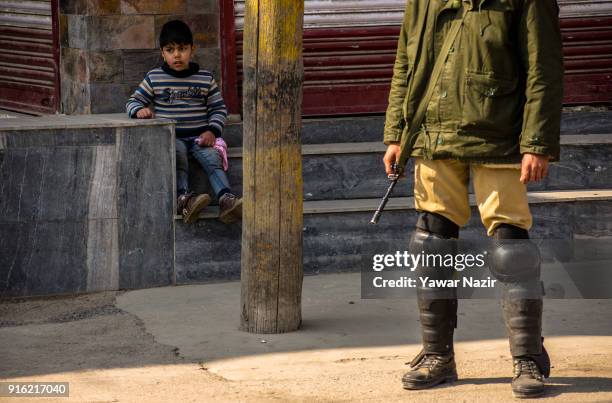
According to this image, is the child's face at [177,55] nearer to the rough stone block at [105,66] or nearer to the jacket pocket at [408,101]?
the rough stone block at [105,66]

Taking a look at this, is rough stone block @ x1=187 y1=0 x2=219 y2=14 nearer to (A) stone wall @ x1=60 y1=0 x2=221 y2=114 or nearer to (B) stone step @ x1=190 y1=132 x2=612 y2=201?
(A) stone wall @ x1=60 y1=0 x2=221 y2=114

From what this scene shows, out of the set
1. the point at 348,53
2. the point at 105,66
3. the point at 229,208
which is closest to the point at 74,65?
the point at 105,66

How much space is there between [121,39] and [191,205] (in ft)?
4.91

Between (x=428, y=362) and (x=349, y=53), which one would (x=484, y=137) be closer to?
(x=428, y=362)

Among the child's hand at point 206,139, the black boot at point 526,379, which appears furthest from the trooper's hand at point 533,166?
the child's hand at point 206,139

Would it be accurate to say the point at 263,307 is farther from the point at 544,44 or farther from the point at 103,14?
the point at 103,14

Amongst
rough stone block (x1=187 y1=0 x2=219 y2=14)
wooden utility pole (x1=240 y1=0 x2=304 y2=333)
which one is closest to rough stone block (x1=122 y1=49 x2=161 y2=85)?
rough stone block (x1=187 y1=0 x2=219 y2=14)

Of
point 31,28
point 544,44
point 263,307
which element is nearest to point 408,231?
point 263,307

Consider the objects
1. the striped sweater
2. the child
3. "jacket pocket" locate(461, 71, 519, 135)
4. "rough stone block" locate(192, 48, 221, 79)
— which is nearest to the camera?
"jacket pocket" locate(461, 71, 519, 135)

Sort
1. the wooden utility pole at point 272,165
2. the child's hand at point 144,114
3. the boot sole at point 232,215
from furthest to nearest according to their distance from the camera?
the child's hand at point 144,114 < the boot sole at point 232,215 < the wooden utility pole at point 272,165

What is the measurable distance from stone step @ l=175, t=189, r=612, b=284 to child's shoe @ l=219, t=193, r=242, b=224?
10 centimetres

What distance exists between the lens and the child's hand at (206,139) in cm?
747

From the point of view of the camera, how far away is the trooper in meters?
4.89

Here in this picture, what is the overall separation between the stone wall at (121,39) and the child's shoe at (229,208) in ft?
4.24
